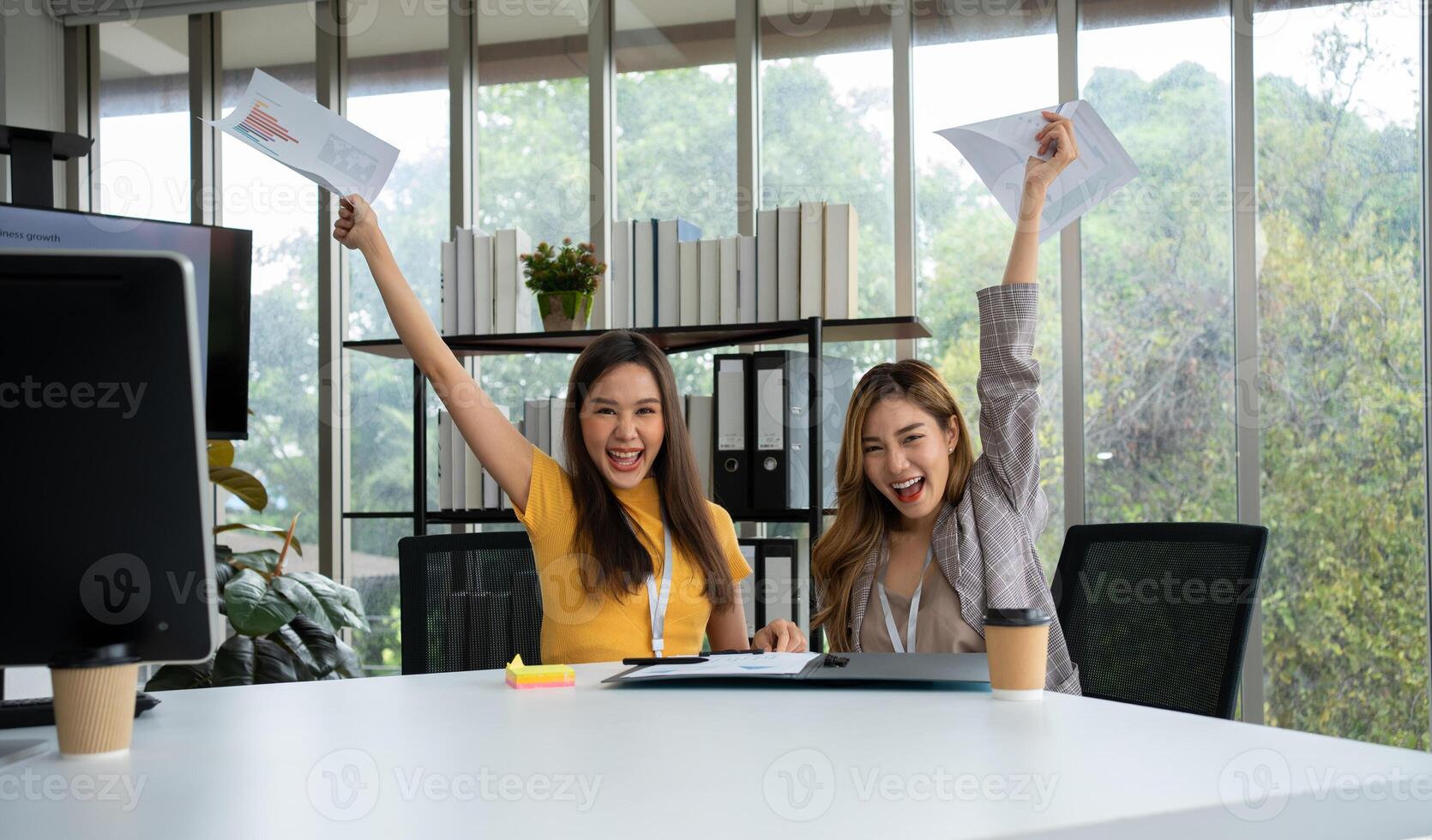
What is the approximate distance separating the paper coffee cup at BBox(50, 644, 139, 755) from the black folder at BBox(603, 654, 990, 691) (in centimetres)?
54

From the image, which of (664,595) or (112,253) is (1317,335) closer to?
(664,595)

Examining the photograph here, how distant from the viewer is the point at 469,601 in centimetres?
188

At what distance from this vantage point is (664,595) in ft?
5.82

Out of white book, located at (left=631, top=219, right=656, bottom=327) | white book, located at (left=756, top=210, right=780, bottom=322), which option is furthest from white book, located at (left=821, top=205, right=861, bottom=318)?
white book, located at (left=631, top=219, right=656, bottom=327)

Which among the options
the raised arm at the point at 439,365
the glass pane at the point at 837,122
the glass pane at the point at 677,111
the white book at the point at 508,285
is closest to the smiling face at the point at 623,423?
the raised arm at the point at 439,365

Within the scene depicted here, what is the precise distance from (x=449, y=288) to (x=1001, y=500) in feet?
6.29

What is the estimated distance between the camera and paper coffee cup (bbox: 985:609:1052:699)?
3.74ft

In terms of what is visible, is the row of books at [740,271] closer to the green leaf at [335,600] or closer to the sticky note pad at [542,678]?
the green leaf at [335,600]

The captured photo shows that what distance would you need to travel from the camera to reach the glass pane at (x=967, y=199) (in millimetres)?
3367

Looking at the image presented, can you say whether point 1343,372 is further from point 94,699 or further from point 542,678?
point 94,699

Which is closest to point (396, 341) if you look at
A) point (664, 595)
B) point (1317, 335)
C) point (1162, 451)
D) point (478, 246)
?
point (478, 246)

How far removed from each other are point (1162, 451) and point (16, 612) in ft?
9.97

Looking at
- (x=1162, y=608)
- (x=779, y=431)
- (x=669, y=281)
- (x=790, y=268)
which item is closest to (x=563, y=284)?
(x=669, y=281)

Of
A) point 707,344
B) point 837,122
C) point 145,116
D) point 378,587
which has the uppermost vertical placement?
point 145,116
